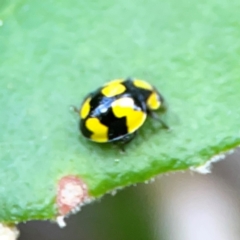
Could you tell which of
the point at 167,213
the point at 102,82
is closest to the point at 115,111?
the point at 102,82

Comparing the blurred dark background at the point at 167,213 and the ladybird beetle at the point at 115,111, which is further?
the blurred dark background at the point at 167,213

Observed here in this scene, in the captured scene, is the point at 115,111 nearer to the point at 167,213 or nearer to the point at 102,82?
the point at 102,82

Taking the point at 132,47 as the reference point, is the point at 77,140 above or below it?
below

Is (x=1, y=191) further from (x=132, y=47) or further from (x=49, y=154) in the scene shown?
(x=132, y=47)

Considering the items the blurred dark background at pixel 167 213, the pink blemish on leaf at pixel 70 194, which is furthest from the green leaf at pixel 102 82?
the blurred dark background at pixel 167 213

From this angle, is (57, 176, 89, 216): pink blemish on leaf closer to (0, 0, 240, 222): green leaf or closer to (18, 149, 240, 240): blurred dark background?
(0, 0, 240, 222): green leaf

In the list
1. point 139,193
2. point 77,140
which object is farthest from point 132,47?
point 139,193

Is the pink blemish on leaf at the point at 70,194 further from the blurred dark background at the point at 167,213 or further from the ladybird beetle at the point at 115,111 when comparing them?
the blurred dark background at the point at 167,213
